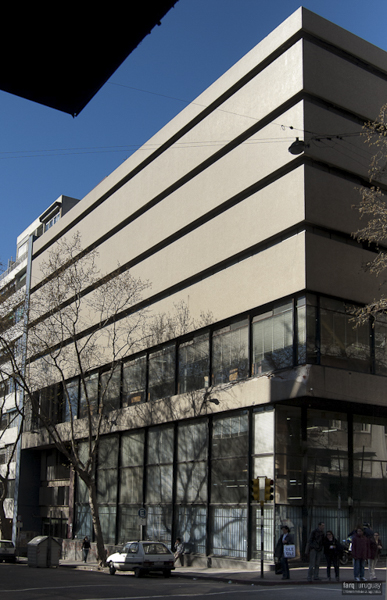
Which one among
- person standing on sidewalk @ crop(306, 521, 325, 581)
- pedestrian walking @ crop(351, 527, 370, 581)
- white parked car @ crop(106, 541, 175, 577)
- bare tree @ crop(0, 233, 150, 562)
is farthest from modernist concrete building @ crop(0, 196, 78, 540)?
pedestrian walking @ crop(351, 527, 370, 581)

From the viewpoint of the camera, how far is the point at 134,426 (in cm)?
3478

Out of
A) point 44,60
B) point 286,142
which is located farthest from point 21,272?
point 44,60

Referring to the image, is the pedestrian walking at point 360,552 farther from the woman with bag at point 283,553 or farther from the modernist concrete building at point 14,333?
the modernist concrete building at point 14,333

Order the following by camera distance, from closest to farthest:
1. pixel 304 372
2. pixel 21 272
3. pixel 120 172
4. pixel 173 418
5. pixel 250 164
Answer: pixel 304 372 < pixel 250 164 < pixel 173 418 < pixel 120 172 < pixel 21 272

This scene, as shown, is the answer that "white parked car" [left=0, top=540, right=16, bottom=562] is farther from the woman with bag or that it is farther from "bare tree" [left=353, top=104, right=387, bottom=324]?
"bare tree" [left=353, top=104, right=387, bottom=324]

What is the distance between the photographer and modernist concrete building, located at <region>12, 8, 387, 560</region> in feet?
83.3

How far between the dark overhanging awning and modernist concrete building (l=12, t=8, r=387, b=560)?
19.9 m

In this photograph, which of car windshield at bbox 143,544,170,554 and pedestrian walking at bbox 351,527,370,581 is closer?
pedestrian walking at bbox 351,527,370,581

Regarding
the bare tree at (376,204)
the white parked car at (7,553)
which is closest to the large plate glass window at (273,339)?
the bare tree at (376,204)

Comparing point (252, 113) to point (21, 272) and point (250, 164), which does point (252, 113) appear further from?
point (21, 272)

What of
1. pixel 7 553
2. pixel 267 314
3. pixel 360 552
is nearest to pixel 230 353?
pixel 267 314

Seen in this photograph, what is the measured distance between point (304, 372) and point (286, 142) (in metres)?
9.89

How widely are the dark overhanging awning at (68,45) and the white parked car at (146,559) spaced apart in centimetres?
2163

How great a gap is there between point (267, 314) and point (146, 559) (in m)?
11.0
